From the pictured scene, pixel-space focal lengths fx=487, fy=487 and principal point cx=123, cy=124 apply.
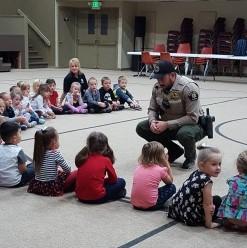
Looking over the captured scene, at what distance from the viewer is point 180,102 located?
5145 mm

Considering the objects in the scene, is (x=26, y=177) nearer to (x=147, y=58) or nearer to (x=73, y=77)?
(x=73, y=77)

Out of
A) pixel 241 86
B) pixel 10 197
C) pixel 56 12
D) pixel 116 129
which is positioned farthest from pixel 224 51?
pixel 10 197

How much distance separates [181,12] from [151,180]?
52.8ft

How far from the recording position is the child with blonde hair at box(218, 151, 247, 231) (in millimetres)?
3428

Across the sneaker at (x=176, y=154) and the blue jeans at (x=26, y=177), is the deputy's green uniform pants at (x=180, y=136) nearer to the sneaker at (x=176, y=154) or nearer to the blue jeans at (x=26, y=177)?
the sneaker at (x=176, y=154)

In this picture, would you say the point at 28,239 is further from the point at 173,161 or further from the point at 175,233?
the point at 173,161

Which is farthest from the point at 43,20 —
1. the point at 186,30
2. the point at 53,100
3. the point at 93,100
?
the point at 93,100

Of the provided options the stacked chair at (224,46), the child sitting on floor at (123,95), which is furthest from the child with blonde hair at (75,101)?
the stacked chair at (224,46)

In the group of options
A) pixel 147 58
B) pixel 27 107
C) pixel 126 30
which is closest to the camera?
pixel 27 107

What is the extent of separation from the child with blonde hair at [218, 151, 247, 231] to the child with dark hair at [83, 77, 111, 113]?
5.59m

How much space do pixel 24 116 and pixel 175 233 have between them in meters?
4.35

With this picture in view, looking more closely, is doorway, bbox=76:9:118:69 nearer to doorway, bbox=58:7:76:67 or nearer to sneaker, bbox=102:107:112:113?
doorway, bbox=58:7:76:67

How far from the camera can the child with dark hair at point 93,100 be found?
350 inches

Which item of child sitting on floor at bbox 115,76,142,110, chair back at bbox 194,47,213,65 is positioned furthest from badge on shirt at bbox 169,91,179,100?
chair back at bbox 194,47,213,65
